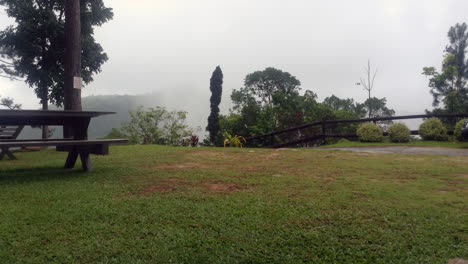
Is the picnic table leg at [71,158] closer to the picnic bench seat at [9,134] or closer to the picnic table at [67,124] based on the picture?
the picnic table at [67,124]

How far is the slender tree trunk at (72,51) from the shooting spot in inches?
285

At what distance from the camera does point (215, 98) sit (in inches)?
650

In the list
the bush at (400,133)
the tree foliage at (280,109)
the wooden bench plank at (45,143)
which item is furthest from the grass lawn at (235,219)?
the tree foliage at (280,109)

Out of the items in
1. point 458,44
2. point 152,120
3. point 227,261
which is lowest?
point 227,261

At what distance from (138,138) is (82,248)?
46.4 ft

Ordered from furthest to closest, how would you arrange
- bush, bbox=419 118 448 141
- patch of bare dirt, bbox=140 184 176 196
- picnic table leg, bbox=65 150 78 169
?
bush, bbox=419 118 448 141, picnic table leg, bbox=65 150 78 169, patch of bare dirt, bbox=140 184 176 196

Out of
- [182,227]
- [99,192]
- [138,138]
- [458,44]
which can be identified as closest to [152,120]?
[138,138]

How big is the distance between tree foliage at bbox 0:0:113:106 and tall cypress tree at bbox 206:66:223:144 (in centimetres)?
643

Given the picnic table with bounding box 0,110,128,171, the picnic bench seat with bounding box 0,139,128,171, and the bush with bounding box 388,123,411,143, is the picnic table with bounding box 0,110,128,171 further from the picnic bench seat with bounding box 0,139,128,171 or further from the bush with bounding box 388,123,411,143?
the bush with bounding box 388,123,411,143

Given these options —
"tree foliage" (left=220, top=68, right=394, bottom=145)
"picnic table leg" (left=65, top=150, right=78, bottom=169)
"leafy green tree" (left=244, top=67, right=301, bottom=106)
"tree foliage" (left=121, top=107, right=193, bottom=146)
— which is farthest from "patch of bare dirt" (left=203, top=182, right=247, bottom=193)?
"leafy green tree" (left=244, top=67, right=301, bottom=106)

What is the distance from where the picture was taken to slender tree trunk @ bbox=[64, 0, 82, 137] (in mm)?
7242

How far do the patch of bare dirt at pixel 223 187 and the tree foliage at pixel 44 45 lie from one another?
9123 mm

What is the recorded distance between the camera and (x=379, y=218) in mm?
2078

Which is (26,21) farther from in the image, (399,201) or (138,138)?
(399,201)
